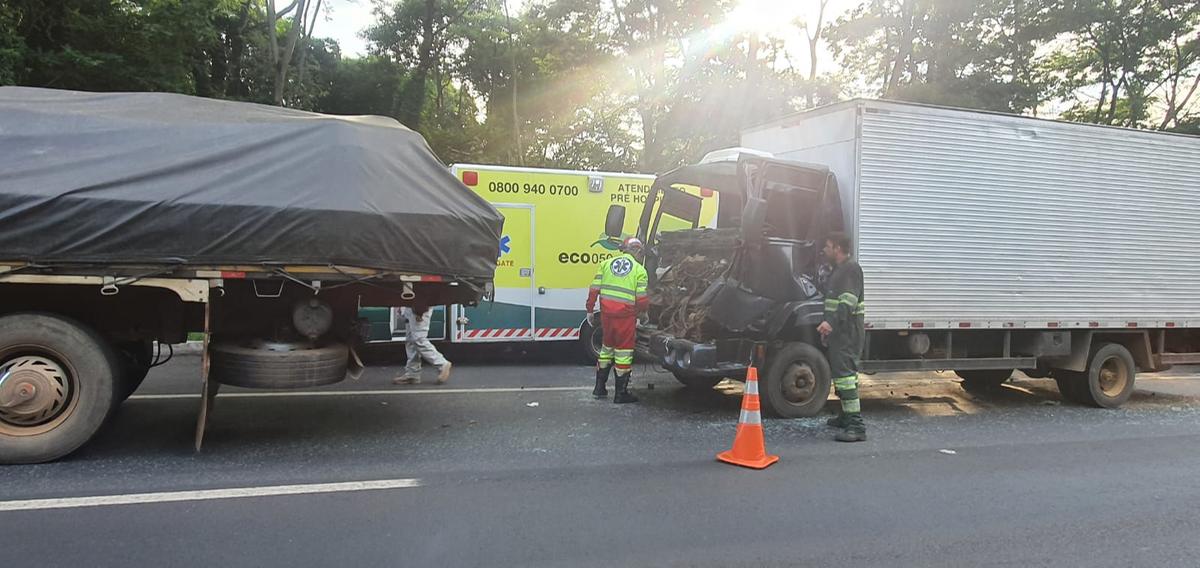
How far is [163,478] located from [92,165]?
2151 millimetres

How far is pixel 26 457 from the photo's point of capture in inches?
194

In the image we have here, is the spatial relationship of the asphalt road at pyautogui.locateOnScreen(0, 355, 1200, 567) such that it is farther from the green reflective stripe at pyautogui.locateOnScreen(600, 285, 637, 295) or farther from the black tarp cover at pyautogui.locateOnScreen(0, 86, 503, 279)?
the black tarp cover at pyautogui.locateOnScreen(0, 86, 503, 279)

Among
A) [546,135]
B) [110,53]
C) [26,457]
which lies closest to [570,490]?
[26,457]

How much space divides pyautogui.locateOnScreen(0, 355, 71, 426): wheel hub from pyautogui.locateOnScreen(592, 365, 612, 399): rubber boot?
4507mm

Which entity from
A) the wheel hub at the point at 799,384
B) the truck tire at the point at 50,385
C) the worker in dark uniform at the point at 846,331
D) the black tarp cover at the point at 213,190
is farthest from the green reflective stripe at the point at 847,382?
the truck tire at the point at 50,385

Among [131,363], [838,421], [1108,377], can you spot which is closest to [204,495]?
[131,363]

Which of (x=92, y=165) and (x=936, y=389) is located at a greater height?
(x=92, y=165)

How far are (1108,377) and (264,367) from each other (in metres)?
8.96

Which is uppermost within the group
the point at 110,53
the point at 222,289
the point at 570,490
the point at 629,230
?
the point at 110,53

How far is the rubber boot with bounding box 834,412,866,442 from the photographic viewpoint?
634cm

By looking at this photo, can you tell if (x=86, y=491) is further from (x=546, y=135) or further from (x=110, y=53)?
(x=546, y=135)

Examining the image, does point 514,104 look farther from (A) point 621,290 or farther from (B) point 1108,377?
(B) point 1108,377

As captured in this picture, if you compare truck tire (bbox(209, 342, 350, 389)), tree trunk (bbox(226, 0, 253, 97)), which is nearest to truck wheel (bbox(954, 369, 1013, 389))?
truck tire (bbox(209, 342, 350, 389))

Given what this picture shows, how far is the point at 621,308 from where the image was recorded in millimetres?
7320
